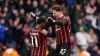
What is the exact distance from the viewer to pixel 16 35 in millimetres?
19031

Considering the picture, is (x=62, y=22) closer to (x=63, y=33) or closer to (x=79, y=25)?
(x=63, y=33)

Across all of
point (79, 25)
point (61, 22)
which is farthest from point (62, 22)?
point (79, 25)

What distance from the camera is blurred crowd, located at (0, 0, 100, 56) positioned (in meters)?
18.5

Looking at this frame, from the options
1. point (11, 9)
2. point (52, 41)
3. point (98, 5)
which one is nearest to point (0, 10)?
point (11, 9)

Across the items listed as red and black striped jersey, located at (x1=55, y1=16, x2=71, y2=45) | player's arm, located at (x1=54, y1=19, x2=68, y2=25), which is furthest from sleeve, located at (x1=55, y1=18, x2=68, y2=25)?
red and black striped jersey, located at (x1=55, y1=16, x2=71, y2=45)

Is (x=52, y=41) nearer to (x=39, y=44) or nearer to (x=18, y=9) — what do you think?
(x=18, y=9)

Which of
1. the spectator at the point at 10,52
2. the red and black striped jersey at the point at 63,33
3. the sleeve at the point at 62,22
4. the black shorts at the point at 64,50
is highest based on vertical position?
the sleeve at the point at 62,22

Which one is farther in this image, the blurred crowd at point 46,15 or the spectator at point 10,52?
the blurred crowd at point 46,15

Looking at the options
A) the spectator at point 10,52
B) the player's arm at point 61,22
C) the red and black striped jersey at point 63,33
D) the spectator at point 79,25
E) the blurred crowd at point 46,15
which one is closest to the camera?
the player's arm at point 61,22

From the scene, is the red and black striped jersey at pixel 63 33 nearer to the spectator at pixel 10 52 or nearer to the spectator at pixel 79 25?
the spectator at pixel 10 52

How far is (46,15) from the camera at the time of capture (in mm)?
19859

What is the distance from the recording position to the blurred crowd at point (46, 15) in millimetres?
18484

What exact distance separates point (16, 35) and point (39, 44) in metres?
6.48

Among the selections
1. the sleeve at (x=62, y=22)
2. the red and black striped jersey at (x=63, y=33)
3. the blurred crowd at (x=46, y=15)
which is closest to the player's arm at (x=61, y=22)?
the sleeve at (x=62, y=22)
